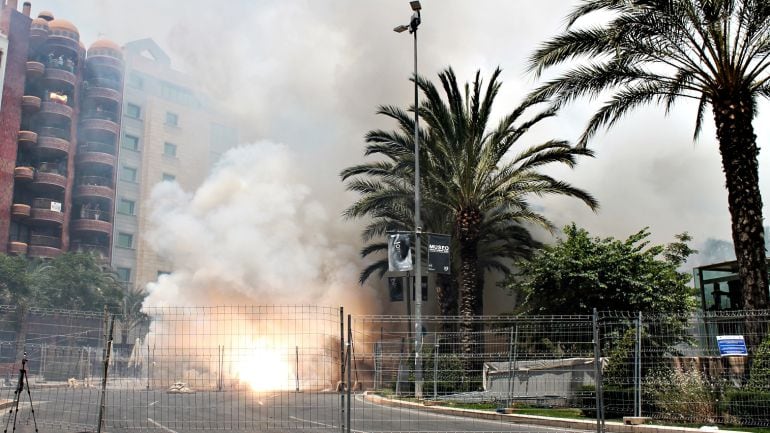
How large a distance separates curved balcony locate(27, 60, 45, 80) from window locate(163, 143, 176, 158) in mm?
→ 11551

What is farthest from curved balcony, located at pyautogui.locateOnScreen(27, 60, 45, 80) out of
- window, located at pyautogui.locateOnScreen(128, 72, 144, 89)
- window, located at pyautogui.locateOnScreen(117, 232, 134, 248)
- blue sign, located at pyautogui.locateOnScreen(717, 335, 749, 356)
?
blue sign, located at pyautogui.locateOnScreen(717, 335, 749, 356)

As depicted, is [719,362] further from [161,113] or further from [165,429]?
[161,113]

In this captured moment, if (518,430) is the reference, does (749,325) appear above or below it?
above

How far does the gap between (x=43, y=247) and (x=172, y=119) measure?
1661 cm

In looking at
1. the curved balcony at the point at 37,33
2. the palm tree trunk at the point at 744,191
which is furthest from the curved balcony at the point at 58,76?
the palm tree trunk at the point at 744,191

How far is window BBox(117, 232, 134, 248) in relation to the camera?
182 feet

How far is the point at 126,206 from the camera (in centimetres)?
5675

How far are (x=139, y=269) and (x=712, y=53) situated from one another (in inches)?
1972

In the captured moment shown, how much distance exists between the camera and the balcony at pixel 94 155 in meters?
54.4

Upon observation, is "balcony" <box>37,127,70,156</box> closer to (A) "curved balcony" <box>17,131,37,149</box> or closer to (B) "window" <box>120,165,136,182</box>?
(A) "curved balcony" <box>17,131,37,149</box>

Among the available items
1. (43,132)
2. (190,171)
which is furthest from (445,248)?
(190,171)

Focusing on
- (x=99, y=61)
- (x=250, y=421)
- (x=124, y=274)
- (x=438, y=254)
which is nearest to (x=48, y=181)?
(x=124, y=274)

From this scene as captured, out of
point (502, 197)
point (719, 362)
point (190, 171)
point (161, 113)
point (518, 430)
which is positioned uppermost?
point (161, 113)

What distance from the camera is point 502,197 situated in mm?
21219
